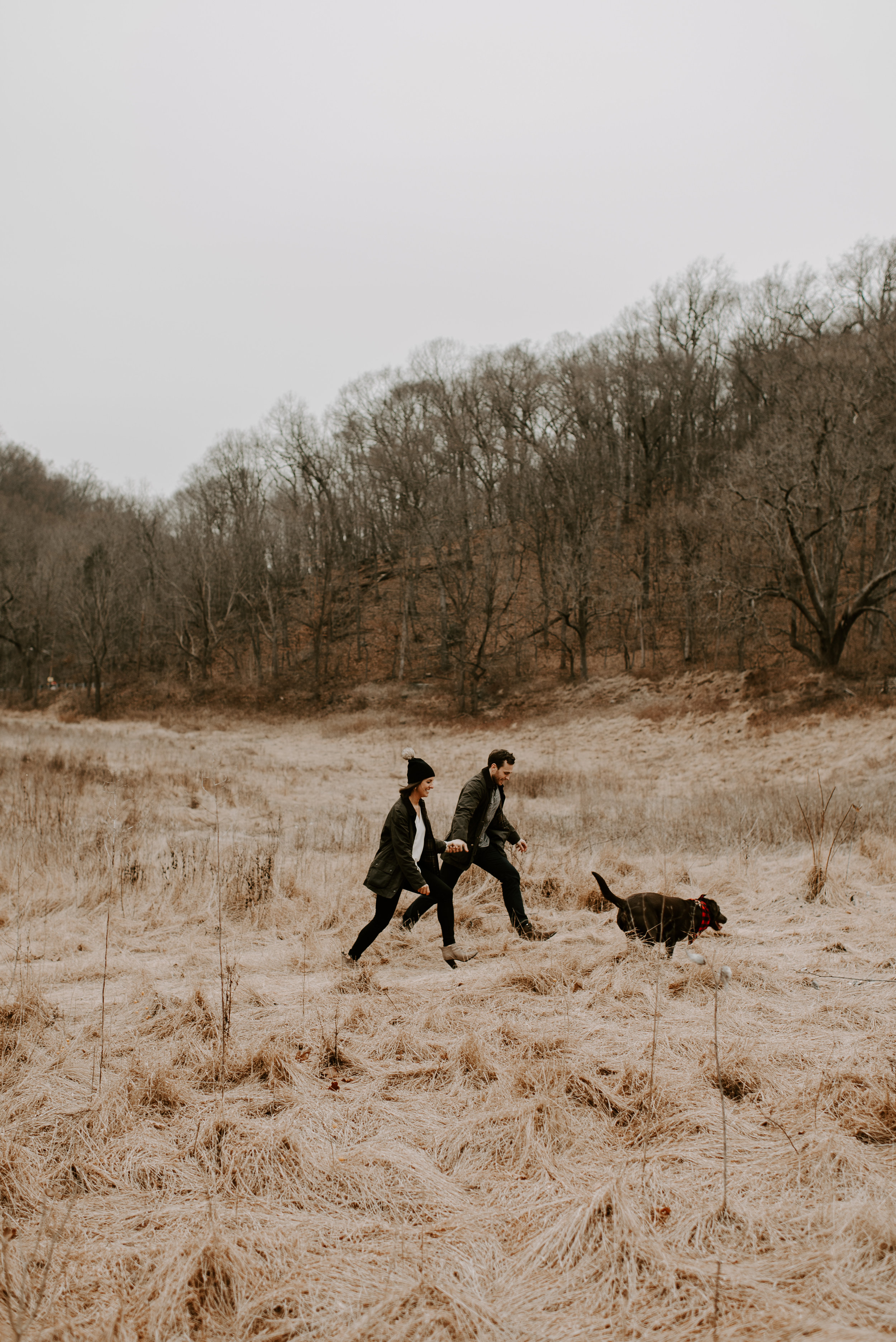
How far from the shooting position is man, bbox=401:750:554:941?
679 cm

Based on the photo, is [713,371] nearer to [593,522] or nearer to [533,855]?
[593,522]

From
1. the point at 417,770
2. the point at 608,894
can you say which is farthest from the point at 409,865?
the point at 608,894

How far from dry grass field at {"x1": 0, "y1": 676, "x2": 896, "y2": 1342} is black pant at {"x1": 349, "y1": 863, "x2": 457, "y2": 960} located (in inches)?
9.7

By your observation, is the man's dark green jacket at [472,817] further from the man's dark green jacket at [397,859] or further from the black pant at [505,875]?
the man's dark green jacket at [397,859]

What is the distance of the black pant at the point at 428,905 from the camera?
613cm

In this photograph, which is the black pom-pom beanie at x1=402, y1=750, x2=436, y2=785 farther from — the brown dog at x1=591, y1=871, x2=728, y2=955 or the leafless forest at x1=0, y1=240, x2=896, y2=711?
the leafless forest at x1=0, y1=240, x2=896, y2=711

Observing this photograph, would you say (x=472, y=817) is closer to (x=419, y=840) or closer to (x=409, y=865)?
(x=419, y=840)

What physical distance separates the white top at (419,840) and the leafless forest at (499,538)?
22652mm

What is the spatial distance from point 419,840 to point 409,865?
0.89 ft

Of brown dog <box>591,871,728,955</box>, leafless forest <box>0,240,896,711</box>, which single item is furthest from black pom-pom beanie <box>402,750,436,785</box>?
leafless forest <box>0,240,896,711</box>

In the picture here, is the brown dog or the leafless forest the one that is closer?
the brown dog

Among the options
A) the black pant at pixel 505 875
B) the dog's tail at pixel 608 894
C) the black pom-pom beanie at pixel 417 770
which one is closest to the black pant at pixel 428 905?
the black pant at pixel 505 875

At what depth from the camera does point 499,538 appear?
3781 centimetres

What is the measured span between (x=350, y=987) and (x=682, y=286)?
158 ft
